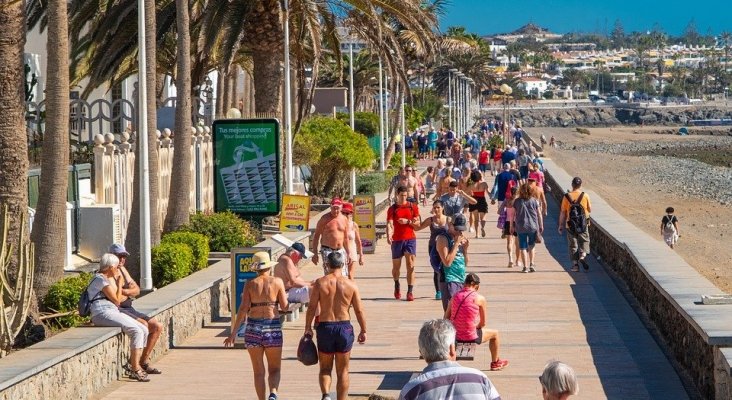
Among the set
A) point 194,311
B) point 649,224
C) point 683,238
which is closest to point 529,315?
point 194,311

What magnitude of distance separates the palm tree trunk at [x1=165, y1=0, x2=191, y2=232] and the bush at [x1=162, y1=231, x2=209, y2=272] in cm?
177

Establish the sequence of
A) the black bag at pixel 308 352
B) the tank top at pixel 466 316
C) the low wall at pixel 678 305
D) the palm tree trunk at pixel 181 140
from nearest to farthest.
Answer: the low wall at pixel 678 305, the black bag at pixel 308 352, the tank top at pixel 466 316, the palm tree trunk at pixel 181 140

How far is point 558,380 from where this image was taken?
705 cm

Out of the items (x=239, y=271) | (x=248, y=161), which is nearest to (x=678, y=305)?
(x=239, y=271)

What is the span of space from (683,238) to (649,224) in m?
3.70

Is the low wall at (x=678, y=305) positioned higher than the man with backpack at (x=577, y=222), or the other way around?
the man with backpack at (x=577, y=222)

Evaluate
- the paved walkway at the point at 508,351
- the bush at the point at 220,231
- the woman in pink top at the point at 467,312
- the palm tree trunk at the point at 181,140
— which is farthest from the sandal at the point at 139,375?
the palm tree trunk at the point at 181,140

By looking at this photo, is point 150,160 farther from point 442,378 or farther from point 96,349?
point 442,378

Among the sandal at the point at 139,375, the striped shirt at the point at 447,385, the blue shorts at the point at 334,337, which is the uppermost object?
the striped shirt at the point at 447,385

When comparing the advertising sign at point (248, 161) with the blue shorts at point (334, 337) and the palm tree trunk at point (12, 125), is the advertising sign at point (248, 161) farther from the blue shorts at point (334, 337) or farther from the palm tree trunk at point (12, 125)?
the blue shorts at point (334, 337)

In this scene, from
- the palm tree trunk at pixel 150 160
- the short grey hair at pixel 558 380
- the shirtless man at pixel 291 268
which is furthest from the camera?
the palm tree trunk at pixel 150 160

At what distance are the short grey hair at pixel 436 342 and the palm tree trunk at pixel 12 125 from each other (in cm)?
837

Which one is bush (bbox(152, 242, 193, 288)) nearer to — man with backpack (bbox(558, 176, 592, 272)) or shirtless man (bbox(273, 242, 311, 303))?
shirtless man (bbox(273, 242, 311, 303))

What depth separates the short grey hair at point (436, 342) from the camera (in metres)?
7.50
